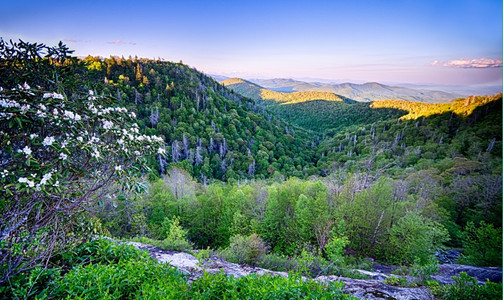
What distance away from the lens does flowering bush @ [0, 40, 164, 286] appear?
3053 mm

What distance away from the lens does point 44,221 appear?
3857mm

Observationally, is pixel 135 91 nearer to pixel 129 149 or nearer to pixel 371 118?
pixel 129 149

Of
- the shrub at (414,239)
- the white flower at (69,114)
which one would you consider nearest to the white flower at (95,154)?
the white flower at (69,114)

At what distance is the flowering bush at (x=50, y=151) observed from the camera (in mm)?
3053

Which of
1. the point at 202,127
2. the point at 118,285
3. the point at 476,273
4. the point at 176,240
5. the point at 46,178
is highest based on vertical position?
the point at 46,178

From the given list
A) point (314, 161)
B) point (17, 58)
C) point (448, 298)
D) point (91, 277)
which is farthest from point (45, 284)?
point (314, 161)

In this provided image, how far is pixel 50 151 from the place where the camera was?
140 inches

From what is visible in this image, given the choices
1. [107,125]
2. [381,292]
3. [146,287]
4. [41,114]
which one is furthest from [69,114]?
[381,292]

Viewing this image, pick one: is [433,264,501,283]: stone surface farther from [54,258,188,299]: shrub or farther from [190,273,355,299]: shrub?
[54,258,188,299]: shrub

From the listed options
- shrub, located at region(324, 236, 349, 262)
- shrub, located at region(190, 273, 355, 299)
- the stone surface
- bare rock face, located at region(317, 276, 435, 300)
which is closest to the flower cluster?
shrub, located at region(190, 273, 355, 299)

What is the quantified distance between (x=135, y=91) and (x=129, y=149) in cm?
9898

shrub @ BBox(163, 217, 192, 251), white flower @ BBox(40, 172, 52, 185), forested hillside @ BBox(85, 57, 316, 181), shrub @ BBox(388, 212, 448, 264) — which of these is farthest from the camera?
forested hillside @ BBox(85, 57, 316, 181)

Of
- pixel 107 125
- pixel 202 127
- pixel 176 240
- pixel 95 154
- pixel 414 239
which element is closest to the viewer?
pixel 95 154

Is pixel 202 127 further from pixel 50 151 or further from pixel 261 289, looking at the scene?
pixel 261 289
